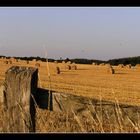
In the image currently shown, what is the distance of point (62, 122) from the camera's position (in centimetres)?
695

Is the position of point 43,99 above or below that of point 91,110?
above

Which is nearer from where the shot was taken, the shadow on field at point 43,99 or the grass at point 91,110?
the grass at point 91,110

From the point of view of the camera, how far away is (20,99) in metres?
2.83

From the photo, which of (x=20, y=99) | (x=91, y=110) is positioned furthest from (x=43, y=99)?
(x=91, y=110)

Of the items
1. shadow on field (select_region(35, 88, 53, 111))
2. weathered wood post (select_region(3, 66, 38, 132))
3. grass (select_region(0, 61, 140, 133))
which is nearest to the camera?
grass (select_region(0, 61, 140, 133))

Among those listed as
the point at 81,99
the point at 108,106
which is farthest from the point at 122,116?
the point at 81,99

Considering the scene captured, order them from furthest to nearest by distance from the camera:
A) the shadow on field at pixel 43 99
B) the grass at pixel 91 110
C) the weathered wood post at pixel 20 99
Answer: the shadow on field at pixel 43 99
the weathered wood post at pixel 20 99
the grass at pixel 91 110

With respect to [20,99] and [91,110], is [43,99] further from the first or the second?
[91,110]

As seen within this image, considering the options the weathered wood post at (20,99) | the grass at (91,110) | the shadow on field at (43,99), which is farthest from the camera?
the shadow on field at (43,99)

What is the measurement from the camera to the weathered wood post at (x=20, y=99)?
280 cm

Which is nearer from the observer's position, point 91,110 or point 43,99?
point 91,110

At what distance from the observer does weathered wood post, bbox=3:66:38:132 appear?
2.80 meters

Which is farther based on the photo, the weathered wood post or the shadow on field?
the shadow on field
